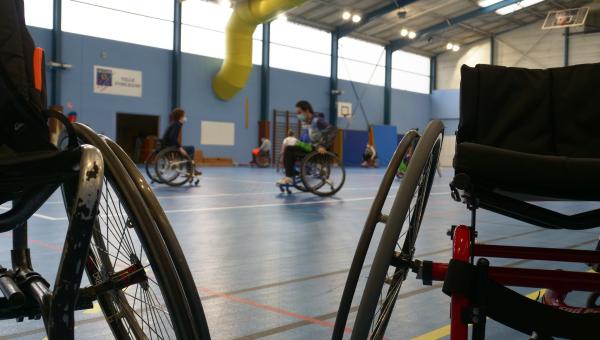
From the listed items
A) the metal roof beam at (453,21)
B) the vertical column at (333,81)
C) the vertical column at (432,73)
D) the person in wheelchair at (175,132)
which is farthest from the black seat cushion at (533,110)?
the vertical column at (432,73)

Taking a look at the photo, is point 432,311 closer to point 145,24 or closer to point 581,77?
point 581,77

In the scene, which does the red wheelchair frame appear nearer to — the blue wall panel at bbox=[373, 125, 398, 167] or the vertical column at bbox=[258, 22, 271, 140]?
the vertical column at bbox=[258, 22, 271, 140]

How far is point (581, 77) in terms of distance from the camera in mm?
1729

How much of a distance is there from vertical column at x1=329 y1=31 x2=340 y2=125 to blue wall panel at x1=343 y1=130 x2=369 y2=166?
920 mm

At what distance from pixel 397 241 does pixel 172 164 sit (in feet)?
25.4

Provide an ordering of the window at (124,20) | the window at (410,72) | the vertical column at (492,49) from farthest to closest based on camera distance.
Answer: the vertical column at (492,49), the window at (410,72), the window at (124,20)

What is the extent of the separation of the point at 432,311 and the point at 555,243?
84.3 inches

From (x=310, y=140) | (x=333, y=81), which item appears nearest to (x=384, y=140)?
(x=333, y=81)

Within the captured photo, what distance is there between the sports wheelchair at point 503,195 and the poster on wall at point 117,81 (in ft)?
49.7

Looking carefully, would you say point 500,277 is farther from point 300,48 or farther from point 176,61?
point 300,48

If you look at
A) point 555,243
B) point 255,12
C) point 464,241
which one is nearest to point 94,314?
point 464,241

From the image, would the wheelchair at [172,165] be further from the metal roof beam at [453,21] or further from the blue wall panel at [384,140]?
the metal roof beam at [453,21]

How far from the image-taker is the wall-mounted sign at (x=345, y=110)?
72.5 feet

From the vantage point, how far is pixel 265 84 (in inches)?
758
